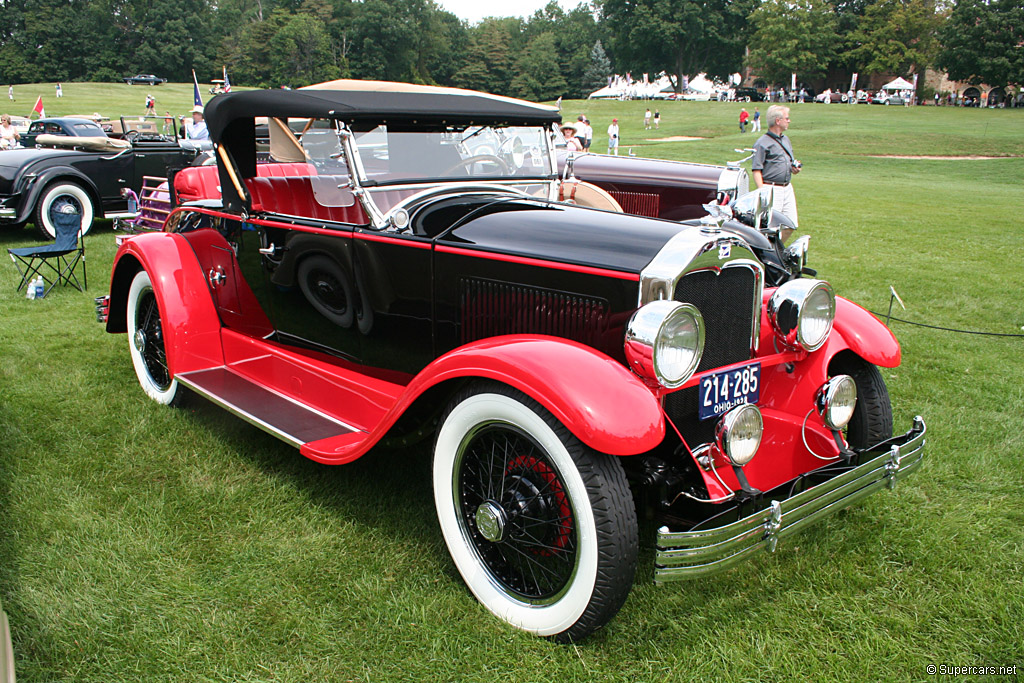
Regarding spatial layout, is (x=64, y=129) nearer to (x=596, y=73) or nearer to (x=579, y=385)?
(x=579, y=385)

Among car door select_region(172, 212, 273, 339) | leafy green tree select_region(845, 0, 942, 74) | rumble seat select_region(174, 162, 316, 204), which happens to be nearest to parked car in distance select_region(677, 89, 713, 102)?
leafy green tree select_region(845, 0, 942, 74)

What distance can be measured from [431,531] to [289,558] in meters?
0.59

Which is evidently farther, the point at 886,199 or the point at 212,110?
the point at 886,199

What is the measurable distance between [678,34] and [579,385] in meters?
76.0

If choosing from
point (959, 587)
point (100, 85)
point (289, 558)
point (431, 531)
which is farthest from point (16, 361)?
point (100, 85)

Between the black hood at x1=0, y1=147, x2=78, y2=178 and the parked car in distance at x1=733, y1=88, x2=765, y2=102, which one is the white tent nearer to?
the parked car in distance at x1=733, y1=88, x2=765, y2=102

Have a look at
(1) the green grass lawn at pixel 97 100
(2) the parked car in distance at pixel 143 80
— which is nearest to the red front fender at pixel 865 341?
(1) the green grass lawn at pixel 97 100

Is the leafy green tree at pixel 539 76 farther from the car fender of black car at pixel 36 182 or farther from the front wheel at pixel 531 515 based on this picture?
the front wheel at pixel 531 515

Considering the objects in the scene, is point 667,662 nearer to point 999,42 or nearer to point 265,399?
point 265,399

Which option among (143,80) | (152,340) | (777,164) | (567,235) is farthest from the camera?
(143,80)

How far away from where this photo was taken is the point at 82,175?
9992mm

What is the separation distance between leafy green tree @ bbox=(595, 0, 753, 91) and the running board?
74.0 m

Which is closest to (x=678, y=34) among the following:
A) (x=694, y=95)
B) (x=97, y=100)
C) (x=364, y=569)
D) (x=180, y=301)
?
(x=694, y=95)

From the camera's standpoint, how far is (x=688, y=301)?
101 inches
